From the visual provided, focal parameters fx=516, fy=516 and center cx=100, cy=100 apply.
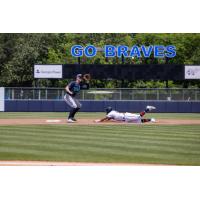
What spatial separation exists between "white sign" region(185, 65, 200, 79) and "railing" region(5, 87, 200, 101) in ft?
4.90

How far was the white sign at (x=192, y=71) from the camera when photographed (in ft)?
63.6

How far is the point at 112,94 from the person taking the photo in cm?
2478

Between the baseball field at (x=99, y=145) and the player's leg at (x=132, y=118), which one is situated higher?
the player's leg at (x=132, y=118)

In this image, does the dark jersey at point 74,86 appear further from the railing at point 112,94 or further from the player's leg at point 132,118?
the railing at point 112,94

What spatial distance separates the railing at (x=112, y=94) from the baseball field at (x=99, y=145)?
10.0 metres

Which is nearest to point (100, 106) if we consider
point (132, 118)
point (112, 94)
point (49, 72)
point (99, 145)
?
point (112, 94)

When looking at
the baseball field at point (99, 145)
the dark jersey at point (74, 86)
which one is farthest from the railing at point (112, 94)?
the baseball field at point (99, 145)

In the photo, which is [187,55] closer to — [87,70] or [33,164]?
[87,70]

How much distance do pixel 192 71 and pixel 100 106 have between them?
5.95m

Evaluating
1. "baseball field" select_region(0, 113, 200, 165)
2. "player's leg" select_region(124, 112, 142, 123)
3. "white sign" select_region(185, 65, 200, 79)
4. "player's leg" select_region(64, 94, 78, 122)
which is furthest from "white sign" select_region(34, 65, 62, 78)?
"baseball field" select_region(0, 113, 200, 165)

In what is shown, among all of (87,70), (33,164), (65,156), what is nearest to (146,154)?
(65,156)

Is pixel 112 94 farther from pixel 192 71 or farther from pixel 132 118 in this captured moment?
pixel 132 118

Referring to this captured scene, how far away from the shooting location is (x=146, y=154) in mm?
9688

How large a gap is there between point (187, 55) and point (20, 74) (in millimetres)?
7175
